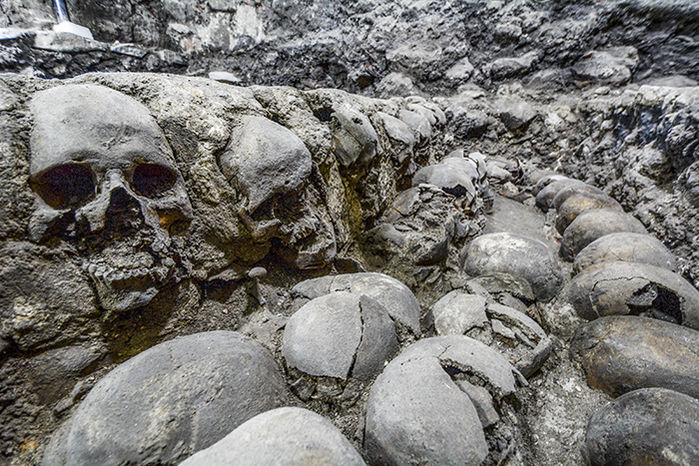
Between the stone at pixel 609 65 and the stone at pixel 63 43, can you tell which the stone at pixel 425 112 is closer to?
the stone at pixel 609 65

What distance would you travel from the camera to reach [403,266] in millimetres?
2104

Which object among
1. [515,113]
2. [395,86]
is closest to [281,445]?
[515,113]

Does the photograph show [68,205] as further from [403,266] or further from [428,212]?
[428,212]

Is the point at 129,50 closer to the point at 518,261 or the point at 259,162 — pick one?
the point at 259,162

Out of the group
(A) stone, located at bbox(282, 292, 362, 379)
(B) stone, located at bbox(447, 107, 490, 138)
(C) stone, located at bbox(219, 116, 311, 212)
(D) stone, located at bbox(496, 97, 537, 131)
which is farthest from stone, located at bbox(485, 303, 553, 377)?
(D) stone, located at bbox(496, 97, 537, 131)

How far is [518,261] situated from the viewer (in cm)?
205

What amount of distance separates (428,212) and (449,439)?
5.56 ft

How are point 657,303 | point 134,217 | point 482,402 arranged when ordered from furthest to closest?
point 657,303, point 134,217, point 482,402

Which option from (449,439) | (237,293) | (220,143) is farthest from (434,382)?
(220,143)

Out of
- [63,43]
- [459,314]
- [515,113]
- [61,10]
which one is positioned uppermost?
[61,10]

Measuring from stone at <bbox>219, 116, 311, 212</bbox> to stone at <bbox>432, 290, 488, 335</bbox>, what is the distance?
102 cm

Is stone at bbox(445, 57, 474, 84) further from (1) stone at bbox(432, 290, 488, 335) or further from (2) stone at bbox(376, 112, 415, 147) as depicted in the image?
(1) stone at bbox(432, 290, 488, 335)

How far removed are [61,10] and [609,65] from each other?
8758mm

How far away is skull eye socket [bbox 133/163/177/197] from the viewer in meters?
1.18
